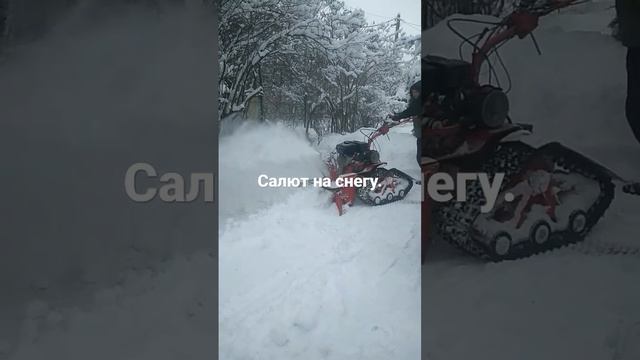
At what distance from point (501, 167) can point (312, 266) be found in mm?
883

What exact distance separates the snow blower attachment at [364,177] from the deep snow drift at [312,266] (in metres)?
0.03

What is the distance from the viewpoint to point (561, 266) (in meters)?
2.21

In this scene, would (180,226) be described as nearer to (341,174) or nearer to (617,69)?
(341,174)

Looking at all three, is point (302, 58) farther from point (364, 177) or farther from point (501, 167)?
point (501, 167)

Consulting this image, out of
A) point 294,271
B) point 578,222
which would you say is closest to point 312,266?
point 294,271

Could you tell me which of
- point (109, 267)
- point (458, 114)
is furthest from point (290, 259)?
point (458, 114)

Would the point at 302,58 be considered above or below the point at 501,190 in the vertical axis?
above

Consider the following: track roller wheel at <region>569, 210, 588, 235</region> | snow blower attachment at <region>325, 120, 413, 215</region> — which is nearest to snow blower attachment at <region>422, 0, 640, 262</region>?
track roller wheel at <region>569, 210, 588, 235</region>

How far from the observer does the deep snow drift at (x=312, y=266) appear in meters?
2.17

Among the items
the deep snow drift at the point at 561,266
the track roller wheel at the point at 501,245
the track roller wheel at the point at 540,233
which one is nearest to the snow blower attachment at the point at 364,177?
the deep snow drift at the point at 561,266

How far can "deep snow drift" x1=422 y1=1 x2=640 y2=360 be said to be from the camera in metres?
2.18

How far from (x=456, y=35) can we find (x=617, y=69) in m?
0.69

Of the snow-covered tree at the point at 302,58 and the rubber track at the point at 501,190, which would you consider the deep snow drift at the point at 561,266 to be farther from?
the snow-covered tree at the point at 302,58

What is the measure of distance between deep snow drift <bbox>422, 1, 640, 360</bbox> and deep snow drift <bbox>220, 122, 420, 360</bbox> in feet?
0.52
